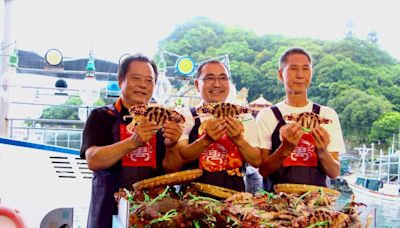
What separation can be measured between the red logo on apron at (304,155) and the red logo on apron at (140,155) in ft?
1.66

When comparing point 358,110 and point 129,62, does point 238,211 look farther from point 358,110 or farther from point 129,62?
point 358,110

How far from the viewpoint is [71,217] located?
9.50ft

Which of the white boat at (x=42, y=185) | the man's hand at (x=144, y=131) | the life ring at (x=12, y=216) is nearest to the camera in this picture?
the man's hand at (x=144, y=131)

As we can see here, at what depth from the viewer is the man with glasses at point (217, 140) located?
158 centimetres

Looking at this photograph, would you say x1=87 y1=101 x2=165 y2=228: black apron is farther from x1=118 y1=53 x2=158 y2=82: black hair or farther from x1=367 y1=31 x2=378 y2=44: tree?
x1=367 y1=31 x2=378 y2=44: tree

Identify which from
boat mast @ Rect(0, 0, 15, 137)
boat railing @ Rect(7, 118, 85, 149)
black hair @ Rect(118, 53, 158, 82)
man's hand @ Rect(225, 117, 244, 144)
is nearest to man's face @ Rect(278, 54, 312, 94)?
man's hand @ Rect(225, 117, 244, 144)

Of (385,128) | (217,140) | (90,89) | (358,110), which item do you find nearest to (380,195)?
(385,128)

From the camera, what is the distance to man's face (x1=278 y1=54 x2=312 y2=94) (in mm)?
1763

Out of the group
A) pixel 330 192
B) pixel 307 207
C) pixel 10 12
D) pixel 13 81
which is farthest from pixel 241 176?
pixel 10 12

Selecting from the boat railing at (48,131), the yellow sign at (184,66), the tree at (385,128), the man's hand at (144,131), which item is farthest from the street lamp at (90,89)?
the tree at (385,128)

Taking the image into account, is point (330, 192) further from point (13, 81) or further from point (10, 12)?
point (10, 12)

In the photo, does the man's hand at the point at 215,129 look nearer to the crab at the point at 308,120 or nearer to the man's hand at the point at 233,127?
the man's hand at the point at 233,127

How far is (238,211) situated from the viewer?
1128mm

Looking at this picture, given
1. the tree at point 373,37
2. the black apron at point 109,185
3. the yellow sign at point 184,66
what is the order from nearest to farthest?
1. the black apron at point 109,185
2. the yellow sign at point 184,66
3. the tree at point 373,37
